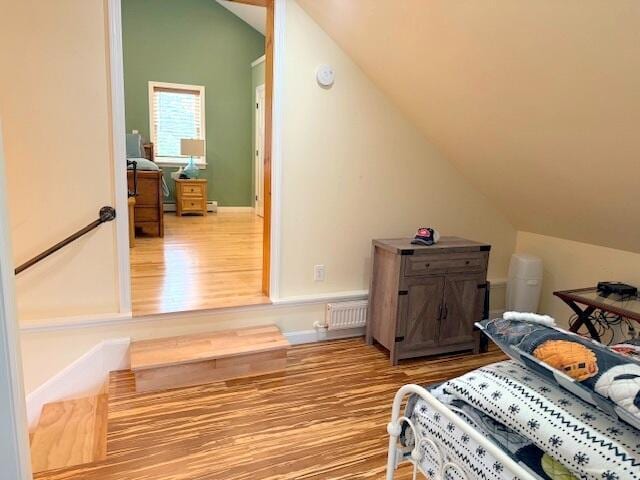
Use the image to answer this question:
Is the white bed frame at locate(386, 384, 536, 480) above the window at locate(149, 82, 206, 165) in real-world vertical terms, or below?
below

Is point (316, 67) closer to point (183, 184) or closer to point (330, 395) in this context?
point (330, 395)

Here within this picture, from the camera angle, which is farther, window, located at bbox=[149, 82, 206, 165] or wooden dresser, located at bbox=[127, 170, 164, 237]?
window, located at bbox=[149, 82, 206, 165]

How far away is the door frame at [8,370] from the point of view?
883mm

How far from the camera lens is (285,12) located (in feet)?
8.95

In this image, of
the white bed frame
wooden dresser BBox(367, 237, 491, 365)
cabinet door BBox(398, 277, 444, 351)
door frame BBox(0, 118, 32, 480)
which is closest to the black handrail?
door frame BBox(0, 118, 32, 480)

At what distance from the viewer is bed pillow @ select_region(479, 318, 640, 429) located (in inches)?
36.9

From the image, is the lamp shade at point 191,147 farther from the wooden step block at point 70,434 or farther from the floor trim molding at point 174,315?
the wooden step block at point 70,434

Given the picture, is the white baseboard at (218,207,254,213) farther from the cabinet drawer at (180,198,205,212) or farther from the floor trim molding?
the floor trim molding

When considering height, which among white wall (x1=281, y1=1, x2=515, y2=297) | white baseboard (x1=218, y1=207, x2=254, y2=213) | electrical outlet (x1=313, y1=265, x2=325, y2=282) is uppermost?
white wall (x1=281, y1=1, x2=515, y2=297)

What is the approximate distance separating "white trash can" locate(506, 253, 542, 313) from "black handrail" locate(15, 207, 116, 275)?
2952mm

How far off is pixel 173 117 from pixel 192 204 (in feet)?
5.08

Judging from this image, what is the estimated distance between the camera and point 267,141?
2.92m

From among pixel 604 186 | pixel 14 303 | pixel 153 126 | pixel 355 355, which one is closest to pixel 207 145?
pixel 153 126

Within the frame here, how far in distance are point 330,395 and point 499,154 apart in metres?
1.87
